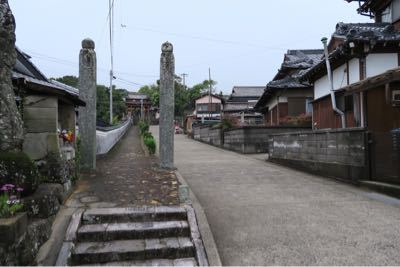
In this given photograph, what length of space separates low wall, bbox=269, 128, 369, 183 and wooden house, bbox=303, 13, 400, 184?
1.00 ft

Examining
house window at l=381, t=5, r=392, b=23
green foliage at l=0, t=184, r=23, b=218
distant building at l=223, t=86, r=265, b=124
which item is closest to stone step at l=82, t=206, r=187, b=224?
A: green foliage at l=0, t=184, r=23, b=218

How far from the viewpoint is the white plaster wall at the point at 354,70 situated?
39.9 ft

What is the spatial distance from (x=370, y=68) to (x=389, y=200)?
240 inches

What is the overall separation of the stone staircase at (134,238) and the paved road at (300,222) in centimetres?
49

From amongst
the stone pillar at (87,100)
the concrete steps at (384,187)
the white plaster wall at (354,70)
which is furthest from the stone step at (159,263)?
the white plaster wall at (354,70)

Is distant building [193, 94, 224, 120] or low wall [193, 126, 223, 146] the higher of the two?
distant building [193, 94, 224, 120]

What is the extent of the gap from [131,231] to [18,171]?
1.77 metres

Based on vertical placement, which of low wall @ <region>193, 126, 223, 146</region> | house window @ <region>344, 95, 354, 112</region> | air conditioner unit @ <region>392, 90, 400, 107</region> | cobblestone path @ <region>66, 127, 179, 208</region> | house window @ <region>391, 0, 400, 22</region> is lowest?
cobblestone path @ <region>66, 127, 179, 208</region>

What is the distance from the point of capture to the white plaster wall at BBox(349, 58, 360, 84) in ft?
39.9

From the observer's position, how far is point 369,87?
8547 millimetres

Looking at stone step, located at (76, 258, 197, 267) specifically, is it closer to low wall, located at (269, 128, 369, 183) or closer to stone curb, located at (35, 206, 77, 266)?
stone curb, located at (35, 206, 77, 266)

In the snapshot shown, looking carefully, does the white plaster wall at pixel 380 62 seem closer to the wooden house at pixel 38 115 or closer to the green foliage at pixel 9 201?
the wooden house at pixel 38 115

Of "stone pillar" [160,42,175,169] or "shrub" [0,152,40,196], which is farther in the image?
"stone pillar" [160,42,175,169]

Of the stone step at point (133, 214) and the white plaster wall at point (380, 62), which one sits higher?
the white plaster wall at point (380, 62)
